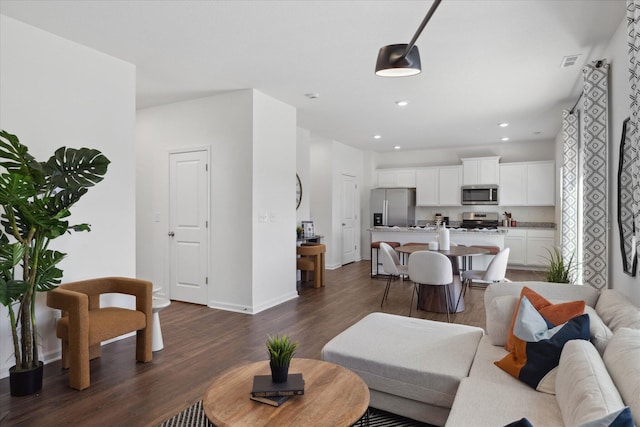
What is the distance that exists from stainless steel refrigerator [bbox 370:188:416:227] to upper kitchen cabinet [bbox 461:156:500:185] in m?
1.30

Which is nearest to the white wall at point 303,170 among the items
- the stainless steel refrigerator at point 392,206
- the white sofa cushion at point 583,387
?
the stainless steel refrigerator at point 392,206

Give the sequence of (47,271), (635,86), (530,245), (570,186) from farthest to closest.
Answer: (530,245) < (570,186) < (47,271) < (635,86)

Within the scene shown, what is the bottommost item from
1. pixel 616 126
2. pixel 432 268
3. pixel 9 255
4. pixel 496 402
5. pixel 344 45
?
pixel 496 402

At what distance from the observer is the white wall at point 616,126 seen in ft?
9.08

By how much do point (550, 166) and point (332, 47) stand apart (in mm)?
6438

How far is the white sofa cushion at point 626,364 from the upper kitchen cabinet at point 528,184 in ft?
23.0

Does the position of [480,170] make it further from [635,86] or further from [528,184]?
[635,86]

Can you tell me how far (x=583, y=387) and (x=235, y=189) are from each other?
161 inches

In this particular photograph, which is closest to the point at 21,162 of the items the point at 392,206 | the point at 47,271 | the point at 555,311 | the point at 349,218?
the point at 47,271

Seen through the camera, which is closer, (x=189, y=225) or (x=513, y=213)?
(x=189, y=225)

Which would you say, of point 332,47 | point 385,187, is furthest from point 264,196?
point 385,187

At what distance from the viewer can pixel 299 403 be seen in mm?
1720

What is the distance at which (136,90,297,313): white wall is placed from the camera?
4797 mm

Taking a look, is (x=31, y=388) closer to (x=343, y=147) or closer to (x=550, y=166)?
(x=343, y=147)
